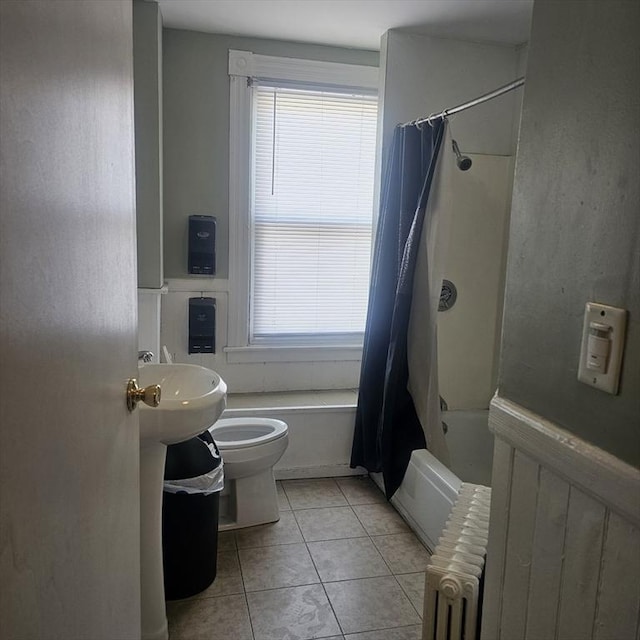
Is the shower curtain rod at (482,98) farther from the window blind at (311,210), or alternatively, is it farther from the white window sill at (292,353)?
the white window sill at (292,353)

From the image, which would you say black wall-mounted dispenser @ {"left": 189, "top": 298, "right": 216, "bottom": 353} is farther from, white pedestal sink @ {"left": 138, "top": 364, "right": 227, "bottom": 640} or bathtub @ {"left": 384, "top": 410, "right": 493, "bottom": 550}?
bathtub @ {"left": 384, "top": 410, "right": 493, "bottom": 550}

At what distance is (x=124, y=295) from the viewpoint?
1126 millimetres

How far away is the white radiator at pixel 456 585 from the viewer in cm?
130

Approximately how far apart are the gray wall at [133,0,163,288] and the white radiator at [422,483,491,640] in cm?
188

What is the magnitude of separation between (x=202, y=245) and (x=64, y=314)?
7.82 ft

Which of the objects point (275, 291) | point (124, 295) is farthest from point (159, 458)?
point (275, 291)

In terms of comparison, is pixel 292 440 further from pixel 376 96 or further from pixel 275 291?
pixel 376 96

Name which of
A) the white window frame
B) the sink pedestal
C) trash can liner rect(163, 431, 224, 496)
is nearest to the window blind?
the white window frame

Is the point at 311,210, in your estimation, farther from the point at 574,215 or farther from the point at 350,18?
the point at 574,215

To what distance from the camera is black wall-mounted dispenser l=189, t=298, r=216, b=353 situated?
3.15 meters

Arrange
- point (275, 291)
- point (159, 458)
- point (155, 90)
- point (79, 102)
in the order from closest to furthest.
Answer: point (79, 102)
point (159, 458)
point (155, 90)
point (275, 291)

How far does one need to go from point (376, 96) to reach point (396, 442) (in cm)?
190

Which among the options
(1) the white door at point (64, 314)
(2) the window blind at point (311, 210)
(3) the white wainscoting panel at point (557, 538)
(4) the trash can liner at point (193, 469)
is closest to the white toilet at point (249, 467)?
(4) the trash can liner at point (193, 469)

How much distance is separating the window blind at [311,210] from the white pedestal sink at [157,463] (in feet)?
4.52
